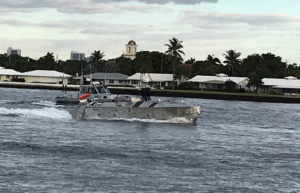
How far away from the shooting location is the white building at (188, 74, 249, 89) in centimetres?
17450

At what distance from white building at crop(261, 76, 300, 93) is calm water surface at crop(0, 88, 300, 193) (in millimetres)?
103117

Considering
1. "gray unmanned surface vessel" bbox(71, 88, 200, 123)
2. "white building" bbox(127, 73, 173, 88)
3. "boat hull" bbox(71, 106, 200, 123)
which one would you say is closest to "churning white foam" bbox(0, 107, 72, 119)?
"boat hull" bbox(71, 106, 200, 123)

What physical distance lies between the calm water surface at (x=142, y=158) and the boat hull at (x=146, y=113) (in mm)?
1201

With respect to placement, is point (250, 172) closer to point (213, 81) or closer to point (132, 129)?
point (132, 129)

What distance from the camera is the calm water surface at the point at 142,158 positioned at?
105 ft

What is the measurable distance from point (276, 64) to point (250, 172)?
163649 mm

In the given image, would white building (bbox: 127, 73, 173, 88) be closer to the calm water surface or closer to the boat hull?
the calm water surface

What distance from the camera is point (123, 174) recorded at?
3412cm

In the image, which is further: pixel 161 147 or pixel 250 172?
pixel 161 147

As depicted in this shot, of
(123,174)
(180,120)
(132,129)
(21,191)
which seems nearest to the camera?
(21,191)

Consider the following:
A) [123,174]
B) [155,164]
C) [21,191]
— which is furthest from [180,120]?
[21,191]

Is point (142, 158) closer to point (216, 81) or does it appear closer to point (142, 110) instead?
point (142, 110)

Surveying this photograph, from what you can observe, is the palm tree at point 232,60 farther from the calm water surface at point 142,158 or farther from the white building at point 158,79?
the calm water surface at point 142,158

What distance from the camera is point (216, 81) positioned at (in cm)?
17575
